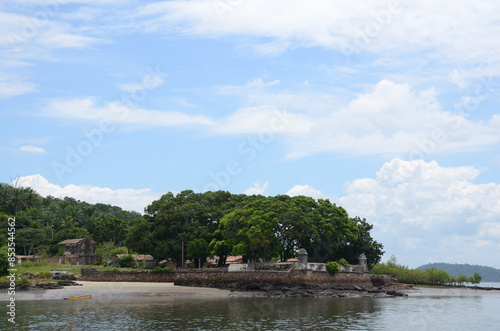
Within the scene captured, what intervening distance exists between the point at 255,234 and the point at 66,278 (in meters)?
27.9

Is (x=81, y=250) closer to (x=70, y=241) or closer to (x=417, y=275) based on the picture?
(x=70, y=241)

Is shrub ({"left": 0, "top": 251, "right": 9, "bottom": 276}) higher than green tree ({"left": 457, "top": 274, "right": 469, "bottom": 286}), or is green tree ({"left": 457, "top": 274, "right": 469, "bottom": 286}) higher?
shrub ({"left": 0, "top": 251, "right": 9, "bottom": 276})

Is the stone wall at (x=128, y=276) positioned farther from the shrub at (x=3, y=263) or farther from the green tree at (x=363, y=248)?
the green tree at (x=363, y=248)

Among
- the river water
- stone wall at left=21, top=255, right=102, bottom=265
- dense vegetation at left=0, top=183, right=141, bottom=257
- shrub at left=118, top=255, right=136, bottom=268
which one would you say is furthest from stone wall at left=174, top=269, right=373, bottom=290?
dense vegetation at left=0, top=183, right=141, bottom=257

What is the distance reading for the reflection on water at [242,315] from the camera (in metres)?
35.2

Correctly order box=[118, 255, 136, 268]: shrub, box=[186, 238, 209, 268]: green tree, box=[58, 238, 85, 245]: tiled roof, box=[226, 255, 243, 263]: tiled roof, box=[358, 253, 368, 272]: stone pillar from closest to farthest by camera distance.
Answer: box=[358, 253, 368, 272]: stone pillar
box=[186, 238, 209, 268]: green tree
box=[118, 255, 136, 268]: shrub
box=[226, 255, 243, 263]: tiled roof
box=[58, 238, 85, 245]: tiled roof

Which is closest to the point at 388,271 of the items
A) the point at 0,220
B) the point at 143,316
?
the point at 143,316

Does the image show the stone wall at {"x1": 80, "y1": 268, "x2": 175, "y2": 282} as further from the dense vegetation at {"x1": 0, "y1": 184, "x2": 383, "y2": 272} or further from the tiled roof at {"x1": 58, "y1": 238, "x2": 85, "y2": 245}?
the tiled roof at {"x1": 58, "y1": 238, "x2": 85, "y2": 245}

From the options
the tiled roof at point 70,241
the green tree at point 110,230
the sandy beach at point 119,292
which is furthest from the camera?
the green tree at point 110,230

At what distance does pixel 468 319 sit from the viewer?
43.4m

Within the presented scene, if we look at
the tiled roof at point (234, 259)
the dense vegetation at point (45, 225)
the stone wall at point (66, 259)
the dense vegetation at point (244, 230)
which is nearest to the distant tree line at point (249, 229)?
the dense vegetation at point (244, 230)

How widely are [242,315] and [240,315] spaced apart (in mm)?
182

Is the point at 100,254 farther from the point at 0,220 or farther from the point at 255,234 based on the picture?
the point at 255,234

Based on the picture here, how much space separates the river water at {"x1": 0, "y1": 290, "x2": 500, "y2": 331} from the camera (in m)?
35.1
